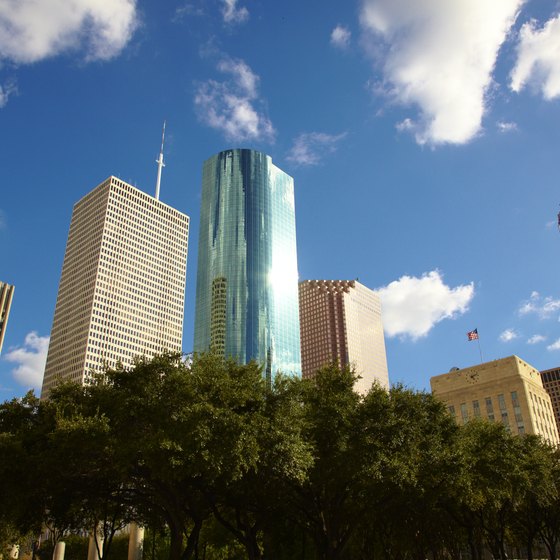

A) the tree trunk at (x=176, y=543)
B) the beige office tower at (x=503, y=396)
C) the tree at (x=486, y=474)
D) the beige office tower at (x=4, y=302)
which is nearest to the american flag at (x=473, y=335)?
the beige office tower at (x=503, y=396)

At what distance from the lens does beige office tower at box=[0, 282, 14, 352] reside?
175 meters

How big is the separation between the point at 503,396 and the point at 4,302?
15384 centimetres

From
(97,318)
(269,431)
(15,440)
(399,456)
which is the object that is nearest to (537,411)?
(399,456)

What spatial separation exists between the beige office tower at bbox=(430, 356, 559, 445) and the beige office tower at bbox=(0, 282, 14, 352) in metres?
137

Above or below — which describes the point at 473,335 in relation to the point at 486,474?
above

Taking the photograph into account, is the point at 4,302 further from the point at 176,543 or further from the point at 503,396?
the point at 176,543

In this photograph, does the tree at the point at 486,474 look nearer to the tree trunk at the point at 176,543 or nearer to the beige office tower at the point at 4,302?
the tree trunk at the point at 176,543

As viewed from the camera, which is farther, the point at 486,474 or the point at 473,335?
the point at 473,335

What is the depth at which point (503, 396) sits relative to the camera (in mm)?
116375

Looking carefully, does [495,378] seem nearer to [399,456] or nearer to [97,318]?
[399,456]

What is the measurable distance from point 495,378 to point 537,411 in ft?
35.4

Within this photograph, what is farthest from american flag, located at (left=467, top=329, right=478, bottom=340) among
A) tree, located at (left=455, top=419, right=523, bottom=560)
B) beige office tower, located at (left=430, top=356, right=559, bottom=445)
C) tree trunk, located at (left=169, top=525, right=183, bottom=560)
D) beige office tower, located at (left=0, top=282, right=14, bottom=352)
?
beige office tower, located at (left=0, top=282, right=14, bottom=352)

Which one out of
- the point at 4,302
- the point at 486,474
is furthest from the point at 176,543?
the point at 4,302

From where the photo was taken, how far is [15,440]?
3016 cm
